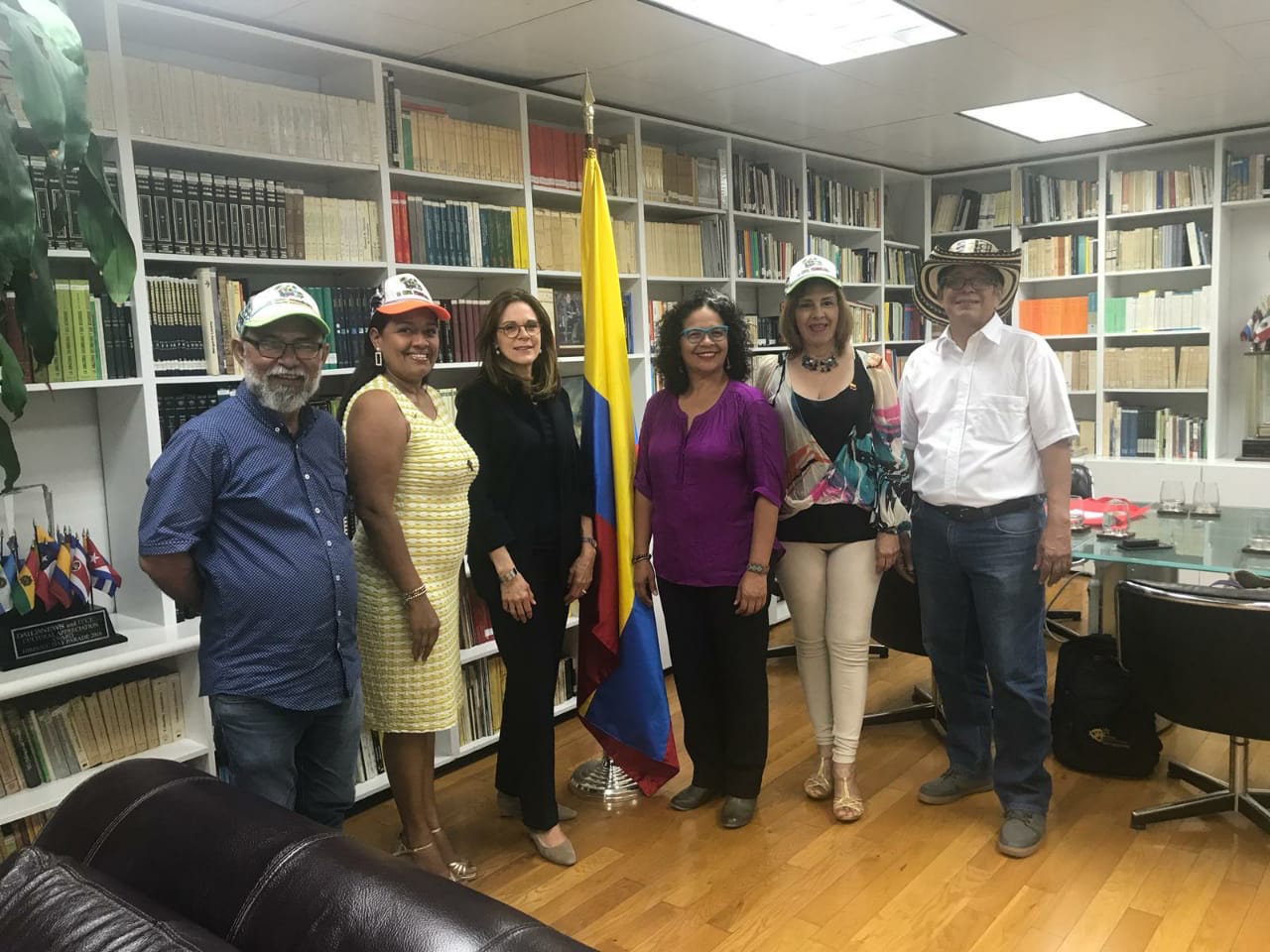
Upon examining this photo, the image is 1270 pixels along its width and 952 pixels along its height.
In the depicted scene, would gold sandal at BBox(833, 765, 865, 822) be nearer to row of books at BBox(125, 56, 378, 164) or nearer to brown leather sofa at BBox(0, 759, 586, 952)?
brown leather sofa at BBox(0, 759, 586, 952)

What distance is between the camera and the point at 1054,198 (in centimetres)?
594

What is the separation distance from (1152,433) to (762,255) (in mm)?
2539

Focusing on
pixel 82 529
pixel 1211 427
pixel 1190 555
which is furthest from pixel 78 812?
pixel 1211 427

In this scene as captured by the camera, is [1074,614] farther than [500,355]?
Yes

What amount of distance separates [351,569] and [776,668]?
2.64m

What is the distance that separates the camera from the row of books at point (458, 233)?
132 inches

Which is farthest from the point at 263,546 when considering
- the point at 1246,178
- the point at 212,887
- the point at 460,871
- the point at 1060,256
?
the point at 1246,178

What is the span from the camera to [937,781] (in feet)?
10.0

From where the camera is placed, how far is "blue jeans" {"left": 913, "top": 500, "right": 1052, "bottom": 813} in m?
2.64

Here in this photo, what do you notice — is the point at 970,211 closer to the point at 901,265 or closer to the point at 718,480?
the point at 901,265

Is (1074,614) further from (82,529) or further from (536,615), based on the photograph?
(82,529)

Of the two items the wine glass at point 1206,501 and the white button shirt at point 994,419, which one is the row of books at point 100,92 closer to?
the white button shirt at point 994,419

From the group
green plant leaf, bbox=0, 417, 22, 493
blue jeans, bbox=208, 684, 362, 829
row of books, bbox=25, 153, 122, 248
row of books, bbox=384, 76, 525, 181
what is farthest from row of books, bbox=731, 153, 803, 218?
green plant leaf, bbox=0, 417, 22, 493

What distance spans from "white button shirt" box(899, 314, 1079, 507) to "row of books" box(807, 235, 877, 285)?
2816 millimetres
